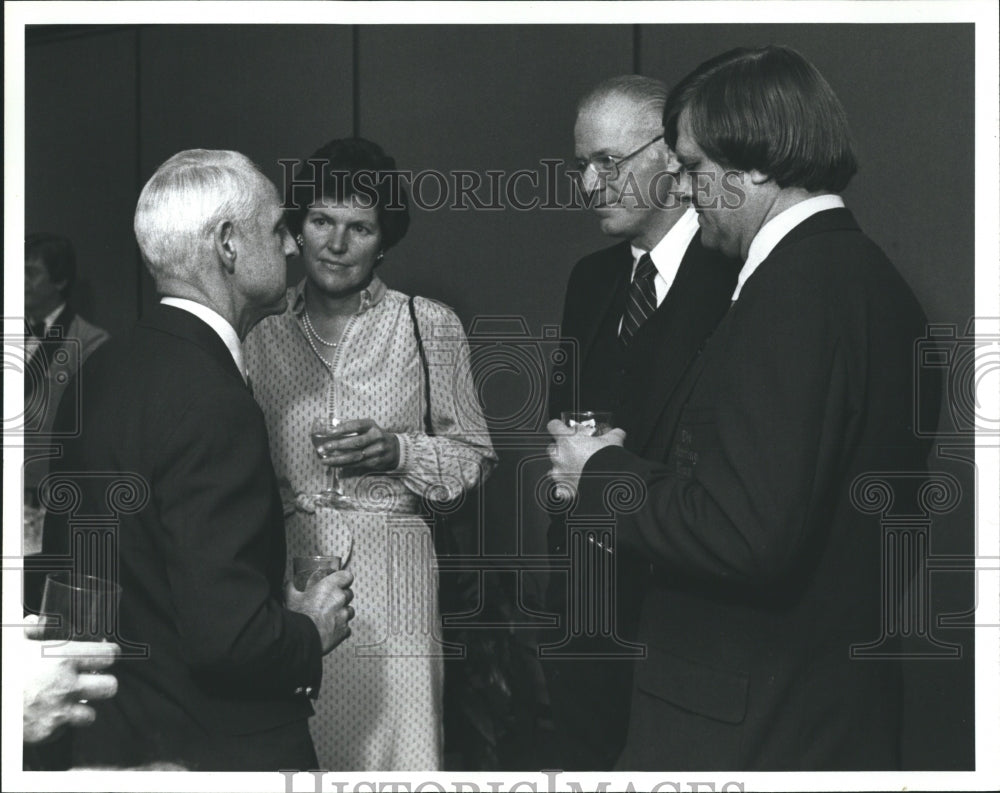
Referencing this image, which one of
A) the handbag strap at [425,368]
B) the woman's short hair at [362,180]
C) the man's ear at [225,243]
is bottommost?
the handbag strap at [425,368]

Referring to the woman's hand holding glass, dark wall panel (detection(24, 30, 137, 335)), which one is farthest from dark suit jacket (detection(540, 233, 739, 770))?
dark wall panel (detection(24, 30, 137, 335))

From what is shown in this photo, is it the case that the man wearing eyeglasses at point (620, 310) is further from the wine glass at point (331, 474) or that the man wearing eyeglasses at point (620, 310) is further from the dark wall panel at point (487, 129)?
the wine glass at point (331, 474)

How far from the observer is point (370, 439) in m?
3.52

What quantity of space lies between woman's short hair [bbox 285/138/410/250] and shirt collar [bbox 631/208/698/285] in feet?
2.24

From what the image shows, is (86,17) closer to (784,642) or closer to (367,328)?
(367,328)

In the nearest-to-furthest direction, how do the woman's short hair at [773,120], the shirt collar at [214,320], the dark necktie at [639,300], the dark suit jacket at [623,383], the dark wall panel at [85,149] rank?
the shirt collar at [214,320] < the woman's short hair at [773,120] < the dark suit jacket at [623,383] < the dark necktie at [639,300] < the dark wall panel at [85,149]

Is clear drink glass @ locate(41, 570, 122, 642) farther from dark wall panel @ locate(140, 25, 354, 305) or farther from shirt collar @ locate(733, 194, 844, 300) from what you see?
shirt collar @ locate(733, 194, 844, 300)

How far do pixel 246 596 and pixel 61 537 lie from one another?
878mm

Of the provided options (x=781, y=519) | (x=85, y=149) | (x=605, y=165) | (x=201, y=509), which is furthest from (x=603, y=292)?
(x=85, y=149)

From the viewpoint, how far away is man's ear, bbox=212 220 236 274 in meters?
3.15

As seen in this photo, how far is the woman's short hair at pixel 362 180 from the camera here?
3.56 m

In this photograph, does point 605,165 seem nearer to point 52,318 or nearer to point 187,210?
point 187,210

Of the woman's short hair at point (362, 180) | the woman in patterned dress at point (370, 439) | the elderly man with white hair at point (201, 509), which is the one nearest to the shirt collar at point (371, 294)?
the woman in patterned dress at point (370, 439)

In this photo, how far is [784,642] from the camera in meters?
3.17
